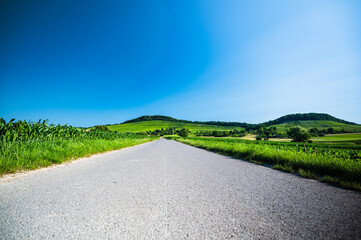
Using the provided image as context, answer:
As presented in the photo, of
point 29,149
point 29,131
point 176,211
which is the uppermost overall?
point 29,131

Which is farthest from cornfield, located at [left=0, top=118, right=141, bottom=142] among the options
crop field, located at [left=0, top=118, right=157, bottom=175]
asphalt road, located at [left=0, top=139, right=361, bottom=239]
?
asphalt road, located at [left=0, top=139, right=361, bottom=239]

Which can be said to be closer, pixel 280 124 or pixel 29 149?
pixel 29 149

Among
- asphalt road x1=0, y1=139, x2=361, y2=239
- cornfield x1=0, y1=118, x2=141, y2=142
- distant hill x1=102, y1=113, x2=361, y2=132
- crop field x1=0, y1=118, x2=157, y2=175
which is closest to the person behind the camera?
asphalt road x1=0, y1=139, x2=361, y2=239

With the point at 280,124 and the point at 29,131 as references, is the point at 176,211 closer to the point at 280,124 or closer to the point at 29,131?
the point at 29,131

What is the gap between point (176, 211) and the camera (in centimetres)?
200

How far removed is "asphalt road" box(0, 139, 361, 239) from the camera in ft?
4.97

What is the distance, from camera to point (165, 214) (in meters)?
1.91

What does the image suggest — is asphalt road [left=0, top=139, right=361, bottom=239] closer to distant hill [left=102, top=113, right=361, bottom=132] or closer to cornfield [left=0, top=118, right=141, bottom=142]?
cornfield [left=0, top=118, right=141, bottom=142]

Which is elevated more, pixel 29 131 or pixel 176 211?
pixel 29 131

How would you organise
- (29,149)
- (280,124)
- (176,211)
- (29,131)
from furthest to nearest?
(280,124), (29,131), (29,149), (176,211)

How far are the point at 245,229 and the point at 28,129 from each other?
10.4 metres

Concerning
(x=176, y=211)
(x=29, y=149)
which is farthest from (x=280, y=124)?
(x=29, y=149)

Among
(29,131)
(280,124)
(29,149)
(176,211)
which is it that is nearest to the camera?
(176,211)

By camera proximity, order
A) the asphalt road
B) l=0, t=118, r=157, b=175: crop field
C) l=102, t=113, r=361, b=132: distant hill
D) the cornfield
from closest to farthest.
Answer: the asphalt road, l=0, t=118, r=157, b=175: crop field, the cornfield, l=102, t=113, r=361, b=132: distant hill
